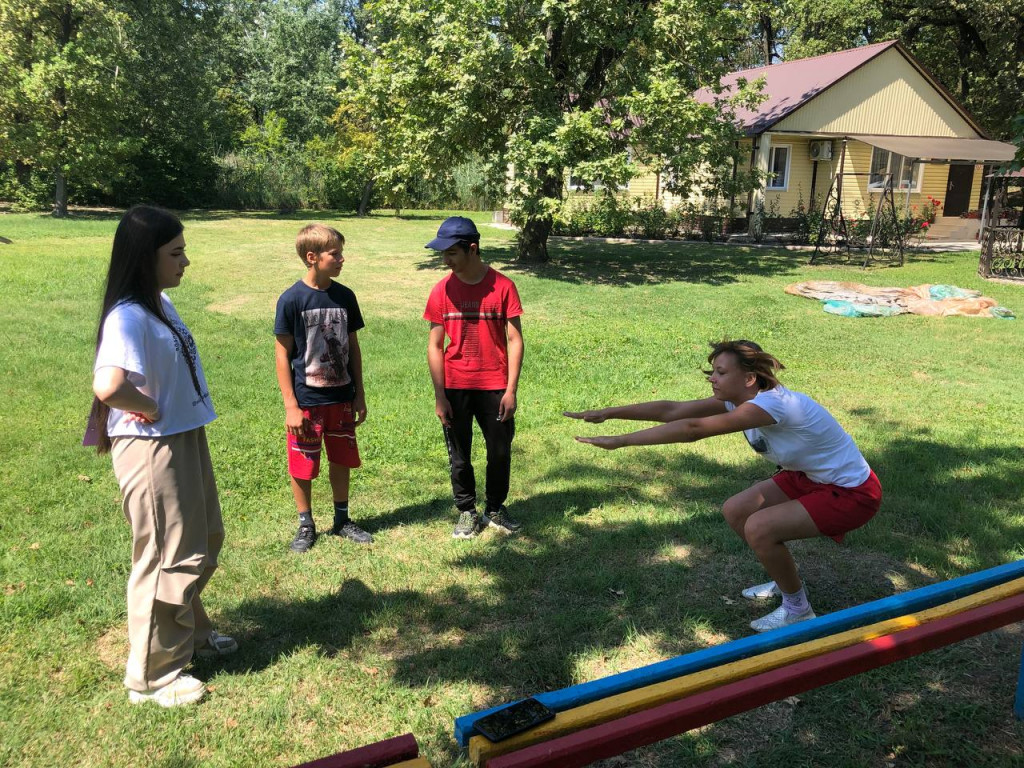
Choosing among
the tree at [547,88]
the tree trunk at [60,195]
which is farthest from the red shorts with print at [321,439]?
the tree trunk at [60,195]

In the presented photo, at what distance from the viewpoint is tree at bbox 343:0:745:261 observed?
14547 mm

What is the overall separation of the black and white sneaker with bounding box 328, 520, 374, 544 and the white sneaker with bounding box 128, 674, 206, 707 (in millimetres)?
1501

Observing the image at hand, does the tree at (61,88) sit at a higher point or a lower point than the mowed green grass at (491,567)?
higher

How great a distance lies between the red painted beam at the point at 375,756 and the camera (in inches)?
71.0

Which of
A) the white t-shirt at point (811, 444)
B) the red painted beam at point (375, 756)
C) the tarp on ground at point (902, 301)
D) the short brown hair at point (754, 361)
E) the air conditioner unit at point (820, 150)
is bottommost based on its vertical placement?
the tarp on ground at point (902, 301)

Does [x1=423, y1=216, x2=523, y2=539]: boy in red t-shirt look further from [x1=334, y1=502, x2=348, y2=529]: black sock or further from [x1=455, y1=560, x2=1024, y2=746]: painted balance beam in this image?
[x1=455, y1=560, x2=1024, y2=746]: painted balance beam

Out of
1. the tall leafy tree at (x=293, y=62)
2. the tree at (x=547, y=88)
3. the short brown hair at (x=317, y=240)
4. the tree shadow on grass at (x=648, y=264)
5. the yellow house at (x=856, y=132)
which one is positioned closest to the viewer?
the short brown hair at (x=317, y=240)

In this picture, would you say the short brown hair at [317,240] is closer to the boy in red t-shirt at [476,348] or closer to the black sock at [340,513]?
the boy in red t-shirt at [476,348]

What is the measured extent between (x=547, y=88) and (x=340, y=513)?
13111 millimetres

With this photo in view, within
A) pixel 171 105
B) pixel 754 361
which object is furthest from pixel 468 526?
pixel 171 105

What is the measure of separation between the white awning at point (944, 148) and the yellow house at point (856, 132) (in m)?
0.06

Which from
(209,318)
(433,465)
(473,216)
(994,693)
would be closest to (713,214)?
(473,216)

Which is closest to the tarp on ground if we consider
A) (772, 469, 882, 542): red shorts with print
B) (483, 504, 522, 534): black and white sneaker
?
(483, 504, 522, 534): black and white sneaker

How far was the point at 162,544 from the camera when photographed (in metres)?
2.94
